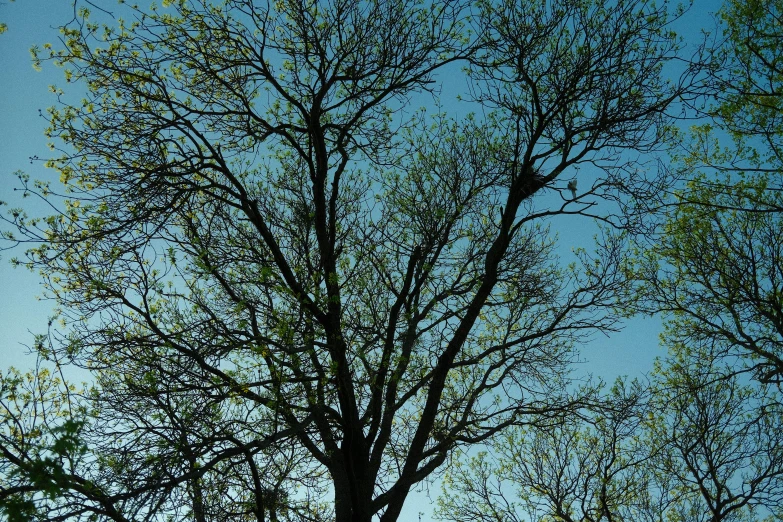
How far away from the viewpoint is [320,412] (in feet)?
27.7

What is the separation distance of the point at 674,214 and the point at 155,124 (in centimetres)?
1063

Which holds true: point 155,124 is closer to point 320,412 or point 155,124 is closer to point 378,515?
point 320,412

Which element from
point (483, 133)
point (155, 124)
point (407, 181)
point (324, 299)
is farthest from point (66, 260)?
point (483, 133)

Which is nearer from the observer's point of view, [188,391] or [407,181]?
[188,391]

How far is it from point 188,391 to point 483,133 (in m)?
7.22

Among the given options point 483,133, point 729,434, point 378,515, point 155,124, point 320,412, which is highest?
point 483,133

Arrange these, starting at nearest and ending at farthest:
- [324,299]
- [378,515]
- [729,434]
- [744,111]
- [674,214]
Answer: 1. [324,299]
2. [378,515]
3. [744,111]
4. [674,214]
5. [729,434]

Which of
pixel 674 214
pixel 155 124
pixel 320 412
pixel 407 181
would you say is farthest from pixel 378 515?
pixel 674 214

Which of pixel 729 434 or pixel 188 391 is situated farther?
pixel 729 434

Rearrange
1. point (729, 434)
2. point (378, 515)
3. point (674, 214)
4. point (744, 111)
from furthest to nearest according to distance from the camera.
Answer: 1. point (729, 434)
2. point (674, 214)
3. point (744, 111)
4. point (378, 515)

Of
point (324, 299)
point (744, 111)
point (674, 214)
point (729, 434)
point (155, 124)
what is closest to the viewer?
point (324, 299)

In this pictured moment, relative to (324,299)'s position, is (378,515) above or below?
below

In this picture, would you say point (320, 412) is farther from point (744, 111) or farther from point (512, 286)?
point (744, 111)

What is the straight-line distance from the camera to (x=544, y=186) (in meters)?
10.5
